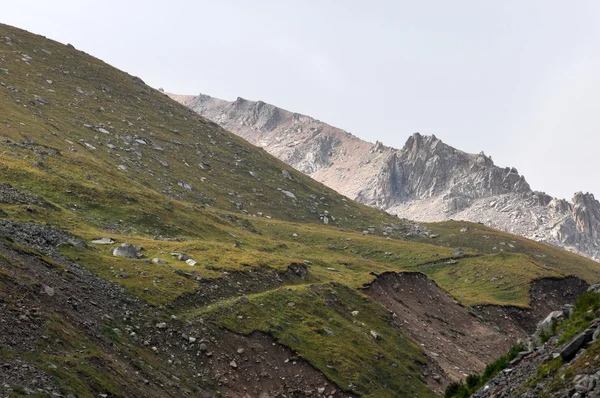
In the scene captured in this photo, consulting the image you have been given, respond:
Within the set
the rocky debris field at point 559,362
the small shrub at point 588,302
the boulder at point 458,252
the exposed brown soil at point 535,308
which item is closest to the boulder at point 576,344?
the rocky debris field at point 559,362

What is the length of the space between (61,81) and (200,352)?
14131 cm

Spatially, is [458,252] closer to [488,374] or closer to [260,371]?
[260,371]

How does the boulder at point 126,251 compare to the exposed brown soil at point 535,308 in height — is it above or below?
below

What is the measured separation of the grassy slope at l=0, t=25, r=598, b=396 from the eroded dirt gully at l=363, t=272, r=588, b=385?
399cm

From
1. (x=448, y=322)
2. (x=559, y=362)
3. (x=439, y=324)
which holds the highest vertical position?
(x=559, y=362)

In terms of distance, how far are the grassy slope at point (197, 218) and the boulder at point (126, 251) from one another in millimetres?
1515

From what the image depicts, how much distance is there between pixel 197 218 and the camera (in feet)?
350

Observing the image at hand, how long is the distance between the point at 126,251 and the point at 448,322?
55541 mm

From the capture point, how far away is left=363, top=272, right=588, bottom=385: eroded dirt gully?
81062mm

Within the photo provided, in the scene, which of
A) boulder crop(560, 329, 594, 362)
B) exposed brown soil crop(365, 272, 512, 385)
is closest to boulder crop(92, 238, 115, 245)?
exposed brown soil crop(365, 272, 512, 385)

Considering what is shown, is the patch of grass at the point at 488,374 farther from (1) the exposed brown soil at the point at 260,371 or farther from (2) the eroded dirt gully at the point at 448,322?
(2) the eroded dirt gully at the point at 448,322

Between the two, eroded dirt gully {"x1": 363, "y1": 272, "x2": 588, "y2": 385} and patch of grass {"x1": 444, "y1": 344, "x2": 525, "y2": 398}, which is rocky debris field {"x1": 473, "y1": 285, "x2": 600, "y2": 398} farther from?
eroded dirt gully {"x1": 363, "y1": 272, "x2": 588, "y2": 385}

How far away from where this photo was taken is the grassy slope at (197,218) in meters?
62.0

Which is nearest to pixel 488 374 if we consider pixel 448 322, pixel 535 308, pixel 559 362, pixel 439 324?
pixel 559 362
